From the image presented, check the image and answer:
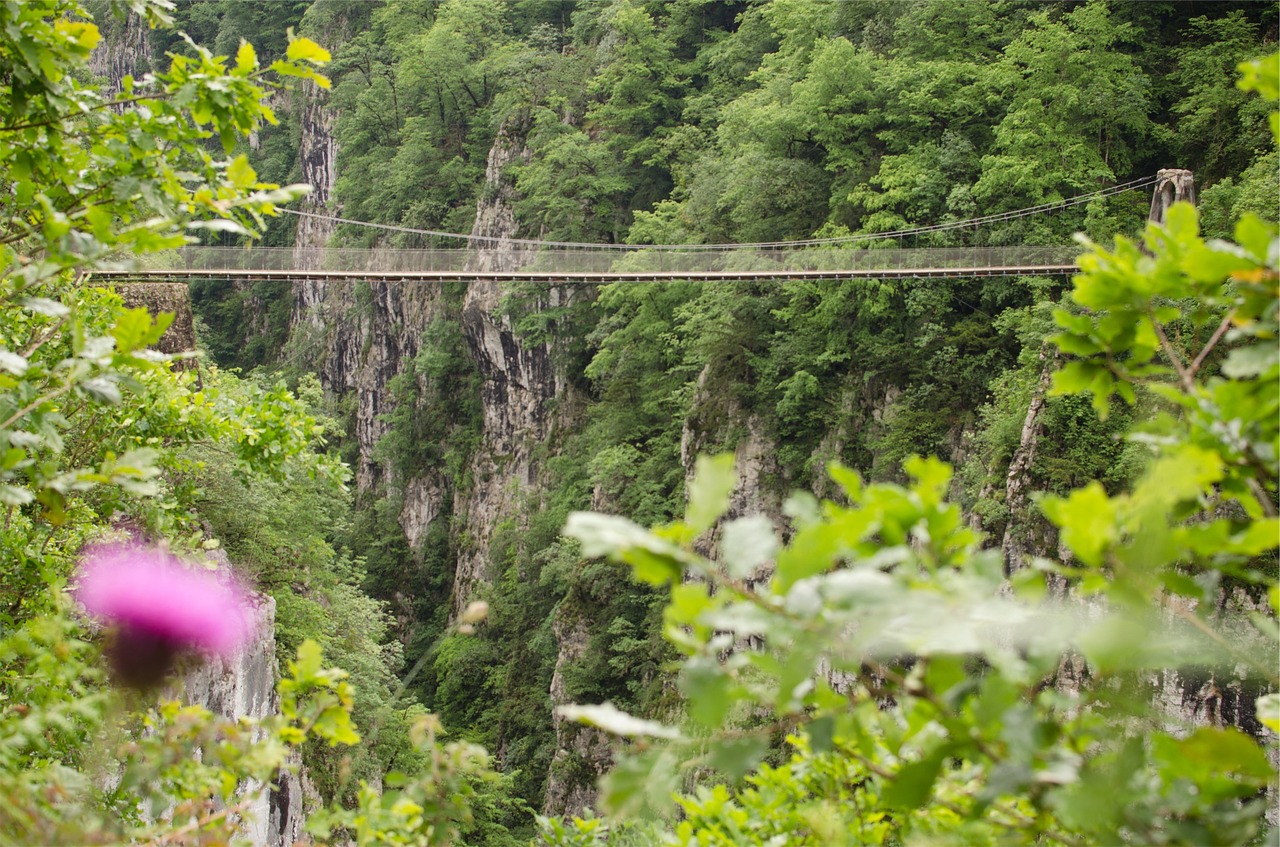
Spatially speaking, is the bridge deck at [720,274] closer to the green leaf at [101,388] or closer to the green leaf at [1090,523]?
the green leaf at [101,388]

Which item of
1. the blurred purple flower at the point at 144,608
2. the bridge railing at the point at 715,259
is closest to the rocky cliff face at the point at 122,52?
the bridge railing at the point at 715,259

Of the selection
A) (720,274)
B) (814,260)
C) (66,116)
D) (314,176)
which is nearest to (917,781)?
(66,116)

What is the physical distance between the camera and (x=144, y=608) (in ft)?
11.2

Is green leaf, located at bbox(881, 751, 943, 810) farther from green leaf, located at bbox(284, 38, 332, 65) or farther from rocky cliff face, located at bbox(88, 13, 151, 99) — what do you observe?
rocky cliff face, located at bbox(88, 13, 151, 99)

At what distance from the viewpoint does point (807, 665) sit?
0.76 metres

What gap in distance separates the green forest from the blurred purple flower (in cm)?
4

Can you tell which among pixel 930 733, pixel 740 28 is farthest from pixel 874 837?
pixel 740 28

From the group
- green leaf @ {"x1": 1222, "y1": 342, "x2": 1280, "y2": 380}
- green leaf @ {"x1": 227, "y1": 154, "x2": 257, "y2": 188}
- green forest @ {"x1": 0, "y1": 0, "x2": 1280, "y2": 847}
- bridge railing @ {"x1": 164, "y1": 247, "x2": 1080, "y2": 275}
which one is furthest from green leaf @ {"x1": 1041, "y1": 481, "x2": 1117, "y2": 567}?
bridge railing @ {"x1": 164, "y1": 247, "x2": 1080, "y2": 275}

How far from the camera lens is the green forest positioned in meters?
0.87

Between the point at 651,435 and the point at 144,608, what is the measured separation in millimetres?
14124

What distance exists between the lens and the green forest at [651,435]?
2.86 feet

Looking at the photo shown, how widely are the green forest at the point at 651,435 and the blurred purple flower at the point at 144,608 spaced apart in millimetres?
41

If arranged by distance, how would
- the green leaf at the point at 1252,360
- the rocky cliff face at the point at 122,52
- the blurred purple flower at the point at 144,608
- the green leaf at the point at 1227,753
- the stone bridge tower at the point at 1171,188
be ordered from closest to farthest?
1. the green leaf at the point at 1227,753
2. the green leaf at the point at 1252,360
3. the blurred purple flower at the point at 144,608
4. the stone bridge tower at the point at 1171,188
5. the rocky cliff face at the point at 122,52

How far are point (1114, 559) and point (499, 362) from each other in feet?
71.6
